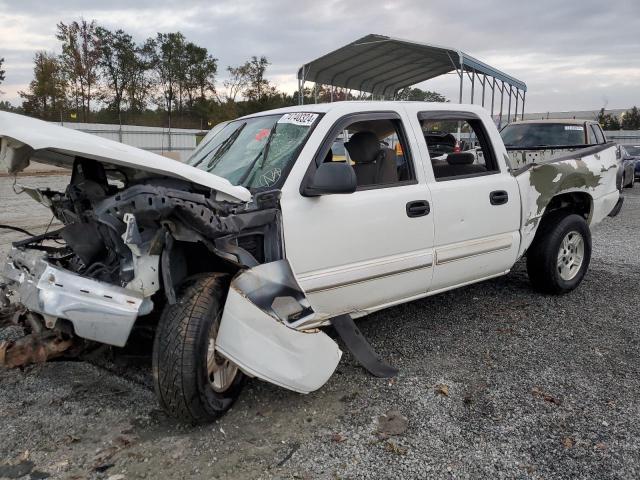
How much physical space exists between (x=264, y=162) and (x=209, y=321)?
3.84 feet

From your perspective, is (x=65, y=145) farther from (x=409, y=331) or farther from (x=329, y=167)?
(x=409, y=331)

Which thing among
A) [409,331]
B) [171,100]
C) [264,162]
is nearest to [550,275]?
[409,331]

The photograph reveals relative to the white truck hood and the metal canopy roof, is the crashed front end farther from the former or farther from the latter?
the metal canopy roof

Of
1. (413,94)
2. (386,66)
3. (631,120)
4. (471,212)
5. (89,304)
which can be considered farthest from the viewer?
(631,120)

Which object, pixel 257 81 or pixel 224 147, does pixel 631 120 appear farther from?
pixel 224 147

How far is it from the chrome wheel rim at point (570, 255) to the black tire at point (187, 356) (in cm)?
368

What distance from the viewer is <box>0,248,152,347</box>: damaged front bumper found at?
99.6 inches

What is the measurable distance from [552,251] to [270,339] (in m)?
3.24

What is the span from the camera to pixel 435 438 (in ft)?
9.09

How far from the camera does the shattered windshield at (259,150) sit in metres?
3.30

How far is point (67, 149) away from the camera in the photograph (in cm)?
237

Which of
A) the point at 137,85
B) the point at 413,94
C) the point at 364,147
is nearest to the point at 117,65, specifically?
the point at 137,85

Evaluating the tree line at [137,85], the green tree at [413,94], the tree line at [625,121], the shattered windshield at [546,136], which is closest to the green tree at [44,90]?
the tree line at [137,85]

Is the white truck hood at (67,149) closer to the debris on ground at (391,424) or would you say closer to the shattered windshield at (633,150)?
the debris on ground at (391,424)
